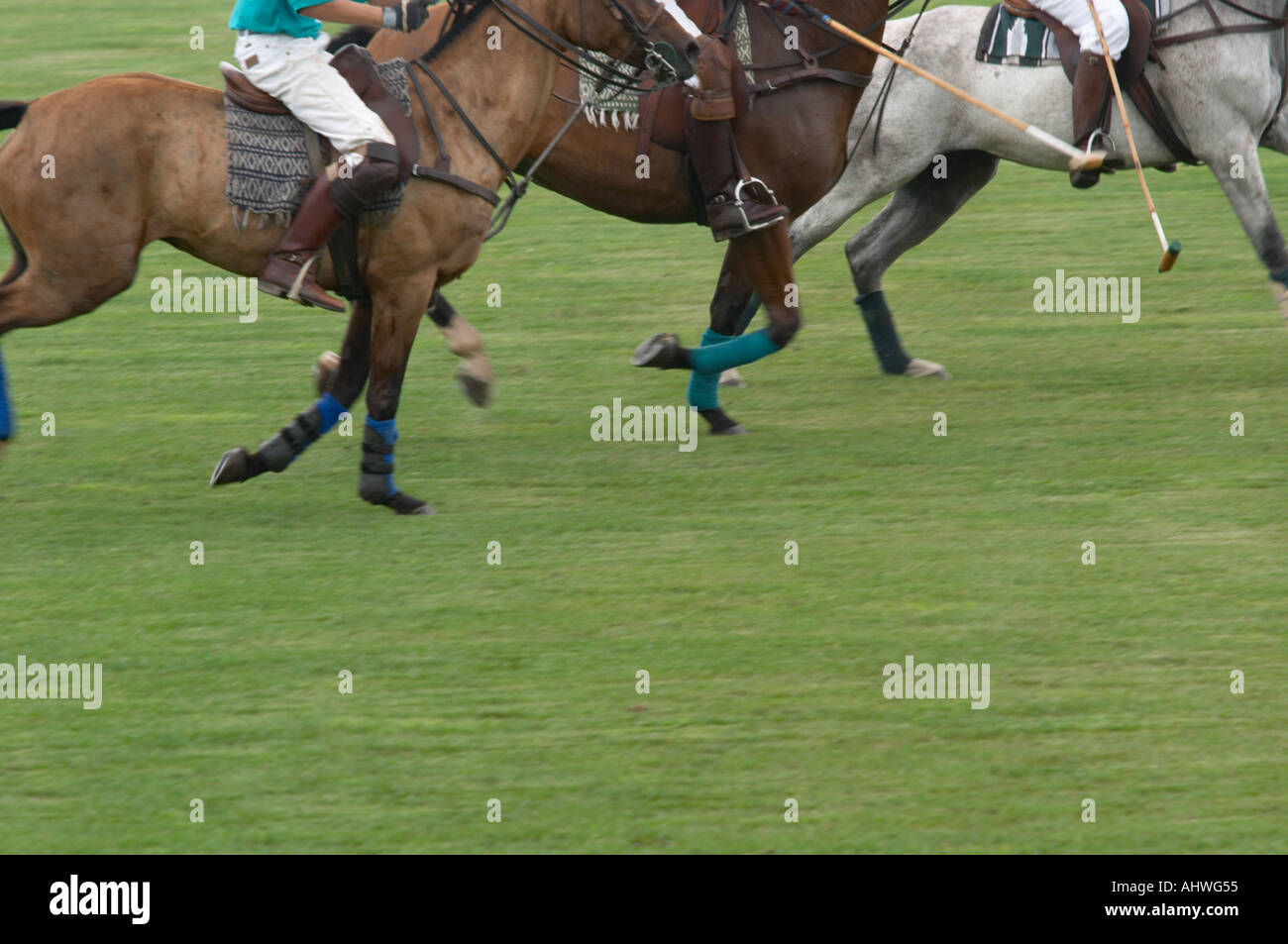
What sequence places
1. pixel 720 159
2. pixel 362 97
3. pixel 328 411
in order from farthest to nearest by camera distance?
pixel 720 159 → pixel 328 411 → pixel 362 97

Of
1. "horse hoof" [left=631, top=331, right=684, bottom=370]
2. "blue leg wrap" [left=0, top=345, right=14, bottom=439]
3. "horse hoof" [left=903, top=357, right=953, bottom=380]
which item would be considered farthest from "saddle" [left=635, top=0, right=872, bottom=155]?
"blue leg wrap" [left=0, top=345, right=14, bottom=439]

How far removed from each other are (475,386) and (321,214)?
6.54ft

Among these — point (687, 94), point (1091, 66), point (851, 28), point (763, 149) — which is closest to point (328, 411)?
point (687, 94)

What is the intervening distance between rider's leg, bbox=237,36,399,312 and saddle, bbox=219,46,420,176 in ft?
0.25

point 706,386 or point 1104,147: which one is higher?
point 1104,147

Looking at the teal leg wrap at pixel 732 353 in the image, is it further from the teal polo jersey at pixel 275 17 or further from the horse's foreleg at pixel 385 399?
the teal polo jersey at pixel 275 17

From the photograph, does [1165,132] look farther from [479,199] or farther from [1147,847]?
[1147,847]

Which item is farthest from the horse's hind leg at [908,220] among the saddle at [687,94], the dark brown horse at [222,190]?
the dark brown horse at [222,190]

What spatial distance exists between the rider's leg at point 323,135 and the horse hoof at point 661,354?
1648 millimetres

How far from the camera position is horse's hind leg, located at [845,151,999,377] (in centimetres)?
941

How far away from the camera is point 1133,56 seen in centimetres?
890

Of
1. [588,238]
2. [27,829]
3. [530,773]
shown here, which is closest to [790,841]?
[530,773]

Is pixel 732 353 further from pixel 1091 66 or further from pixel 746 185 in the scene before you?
pixel 1091 66

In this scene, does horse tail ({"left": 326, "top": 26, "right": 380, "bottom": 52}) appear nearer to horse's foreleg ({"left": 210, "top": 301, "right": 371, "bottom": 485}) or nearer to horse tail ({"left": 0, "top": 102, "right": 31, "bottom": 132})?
horse's foreleg ({"left": 210, "top": 301, "right": 371, "bottom": 485})
